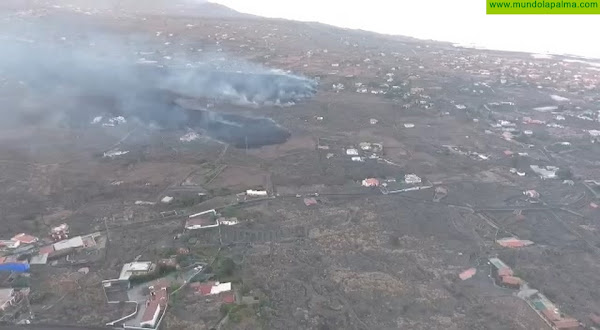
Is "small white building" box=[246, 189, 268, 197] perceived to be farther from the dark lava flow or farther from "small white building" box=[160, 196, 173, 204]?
the dark lava flow

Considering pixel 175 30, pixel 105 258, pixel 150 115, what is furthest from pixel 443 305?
pixel 175 30

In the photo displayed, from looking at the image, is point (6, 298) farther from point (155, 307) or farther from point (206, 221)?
point (206, 221)

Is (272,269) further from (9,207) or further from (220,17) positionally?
(220,17)

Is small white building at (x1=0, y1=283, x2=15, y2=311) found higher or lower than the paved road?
higher

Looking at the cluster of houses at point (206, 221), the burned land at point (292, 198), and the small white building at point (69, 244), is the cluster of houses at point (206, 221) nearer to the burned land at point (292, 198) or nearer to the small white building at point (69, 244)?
the burned land at point (292, 198)

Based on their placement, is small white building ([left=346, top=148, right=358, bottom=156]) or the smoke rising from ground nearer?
small white building ([left=346, top=148, right=358, bottom=156])

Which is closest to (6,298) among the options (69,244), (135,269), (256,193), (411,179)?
(69,244)

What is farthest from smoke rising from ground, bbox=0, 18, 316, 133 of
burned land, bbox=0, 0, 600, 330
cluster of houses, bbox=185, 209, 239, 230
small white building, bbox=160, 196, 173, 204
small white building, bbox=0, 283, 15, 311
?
small white building, bbox=0, 283, 15, 311

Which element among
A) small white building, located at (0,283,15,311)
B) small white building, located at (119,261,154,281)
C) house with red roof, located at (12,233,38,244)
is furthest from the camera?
house with red roof, located at (12,233,38,244)

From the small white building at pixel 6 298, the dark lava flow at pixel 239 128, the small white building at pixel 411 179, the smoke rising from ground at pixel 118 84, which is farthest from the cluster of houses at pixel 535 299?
the smoke rising from ground at pixel 118 84
